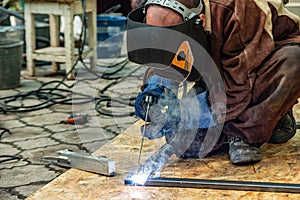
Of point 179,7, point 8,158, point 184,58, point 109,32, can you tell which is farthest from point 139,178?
point 109,32

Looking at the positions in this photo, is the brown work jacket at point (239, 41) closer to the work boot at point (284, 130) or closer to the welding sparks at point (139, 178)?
the work boot at point (284, 130)

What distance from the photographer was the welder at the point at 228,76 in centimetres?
167

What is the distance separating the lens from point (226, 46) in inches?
69.9

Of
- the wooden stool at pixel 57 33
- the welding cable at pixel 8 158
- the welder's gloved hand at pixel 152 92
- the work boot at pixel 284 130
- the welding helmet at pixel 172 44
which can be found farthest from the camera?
the wooden stool at pixel 57 33

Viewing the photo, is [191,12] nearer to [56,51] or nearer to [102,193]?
[102,193]

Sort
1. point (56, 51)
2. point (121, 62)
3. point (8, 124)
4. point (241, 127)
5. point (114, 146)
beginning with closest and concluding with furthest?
point (241, 127), point (114, 146), point (8, 124), point (56, 51), point (121, 62)

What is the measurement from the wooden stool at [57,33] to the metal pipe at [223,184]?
2228 millimetres

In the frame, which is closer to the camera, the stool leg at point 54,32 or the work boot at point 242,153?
the work boot at point 242,153

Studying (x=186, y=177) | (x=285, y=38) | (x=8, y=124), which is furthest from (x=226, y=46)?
(x=8, y=124)

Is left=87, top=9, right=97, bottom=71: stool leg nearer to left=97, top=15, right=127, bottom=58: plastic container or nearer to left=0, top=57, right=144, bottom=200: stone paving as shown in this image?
left=97, top=15, right=127, bottom=58: plastic container

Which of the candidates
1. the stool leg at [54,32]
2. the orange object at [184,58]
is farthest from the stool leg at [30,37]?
the orange object at [184,58]

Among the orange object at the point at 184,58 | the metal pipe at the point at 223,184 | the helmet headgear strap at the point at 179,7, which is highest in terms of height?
the helmet headgear strap at the point at 179,7

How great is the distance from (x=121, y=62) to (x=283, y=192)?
9.02 feet

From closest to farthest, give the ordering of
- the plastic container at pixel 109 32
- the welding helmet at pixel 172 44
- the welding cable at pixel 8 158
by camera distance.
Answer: the welding helmet at pixel 172 44
the welding cable at pixel 8 158
the plastic container at pixel 109 32
